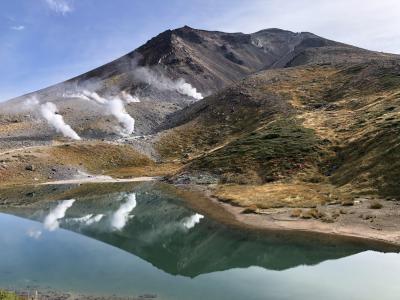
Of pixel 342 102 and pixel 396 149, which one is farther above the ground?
pixel 342 102

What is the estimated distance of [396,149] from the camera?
186 feet

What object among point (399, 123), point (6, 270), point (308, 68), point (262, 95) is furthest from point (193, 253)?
point (308, 68)

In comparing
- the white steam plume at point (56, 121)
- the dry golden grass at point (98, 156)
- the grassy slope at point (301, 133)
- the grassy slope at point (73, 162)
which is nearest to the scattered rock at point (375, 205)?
the grassy slope at point (301, 133)

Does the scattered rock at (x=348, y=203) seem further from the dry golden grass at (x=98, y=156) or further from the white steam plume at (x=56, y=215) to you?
the dry golden grass at (x=98, y=156)

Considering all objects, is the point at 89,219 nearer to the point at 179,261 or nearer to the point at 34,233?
the point at 34,233

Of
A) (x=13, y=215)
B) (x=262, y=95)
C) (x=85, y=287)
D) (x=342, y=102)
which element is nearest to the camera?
(x=85, y=287)

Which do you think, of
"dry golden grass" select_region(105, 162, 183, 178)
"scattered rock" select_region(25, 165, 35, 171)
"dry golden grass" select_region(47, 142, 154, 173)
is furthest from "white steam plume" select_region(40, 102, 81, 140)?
"scattered rock" select_region(25, 165, 35, 171)

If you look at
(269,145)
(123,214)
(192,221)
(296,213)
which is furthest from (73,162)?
(296,213)

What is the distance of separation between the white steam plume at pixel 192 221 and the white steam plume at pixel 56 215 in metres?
15.9

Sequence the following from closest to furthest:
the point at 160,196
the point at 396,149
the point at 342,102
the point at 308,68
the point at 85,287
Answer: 1. the point at 85,287
2. the point at 396,149
3. the point at 160,196
4. the point at 342,102
5. the point at 308,68

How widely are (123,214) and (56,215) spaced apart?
9.41 metres

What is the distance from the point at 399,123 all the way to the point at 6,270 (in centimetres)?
5491

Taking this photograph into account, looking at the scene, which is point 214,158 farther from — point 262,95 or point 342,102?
point 262,95

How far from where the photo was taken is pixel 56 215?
63.8 m
